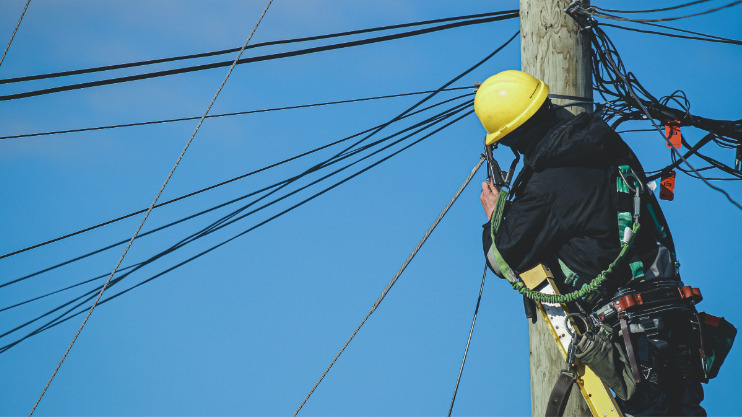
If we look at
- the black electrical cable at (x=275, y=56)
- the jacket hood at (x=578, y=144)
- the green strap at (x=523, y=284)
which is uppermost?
the black electrical cable at (x=275, y=56)

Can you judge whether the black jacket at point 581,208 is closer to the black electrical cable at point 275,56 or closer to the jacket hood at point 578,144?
the jacket hood at point 578,144

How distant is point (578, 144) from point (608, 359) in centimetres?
107

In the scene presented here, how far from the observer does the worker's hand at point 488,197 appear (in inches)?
171

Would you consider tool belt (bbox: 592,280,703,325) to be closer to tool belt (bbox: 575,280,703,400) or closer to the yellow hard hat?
tool belt (bbox: 575,280,703,400)

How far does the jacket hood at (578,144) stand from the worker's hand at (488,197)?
1.42 feet

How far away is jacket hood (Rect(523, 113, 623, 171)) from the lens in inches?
152

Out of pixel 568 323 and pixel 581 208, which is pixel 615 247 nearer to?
pixel 581 208

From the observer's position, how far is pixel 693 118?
581 centimetres

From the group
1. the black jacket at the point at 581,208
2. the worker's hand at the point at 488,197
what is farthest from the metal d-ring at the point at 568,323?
the worker's hand at the point at 488,197

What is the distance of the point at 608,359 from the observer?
3812mm

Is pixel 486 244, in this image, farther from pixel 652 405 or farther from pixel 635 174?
pixel 652 405

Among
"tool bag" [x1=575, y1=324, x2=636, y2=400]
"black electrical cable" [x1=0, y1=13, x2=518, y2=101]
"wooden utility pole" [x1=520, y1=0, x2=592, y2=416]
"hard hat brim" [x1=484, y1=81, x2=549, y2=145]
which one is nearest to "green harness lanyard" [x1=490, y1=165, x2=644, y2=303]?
"tool bag" [x1=575, y1=324, x2=636, y2=400]

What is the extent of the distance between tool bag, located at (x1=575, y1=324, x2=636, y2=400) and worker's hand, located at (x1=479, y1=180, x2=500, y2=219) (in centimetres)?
87

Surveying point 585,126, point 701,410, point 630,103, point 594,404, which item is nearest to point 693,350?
point 701,410
